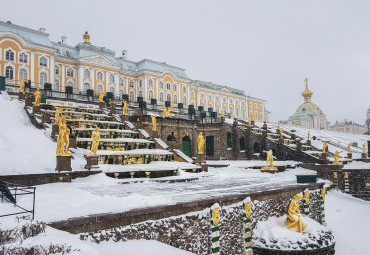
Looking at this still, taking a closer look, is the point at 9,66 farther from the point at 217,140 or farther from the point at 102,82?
the point at 217,140

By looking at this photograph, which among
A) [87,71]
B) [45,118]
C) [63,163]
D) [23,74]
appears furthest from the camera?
[87,71]

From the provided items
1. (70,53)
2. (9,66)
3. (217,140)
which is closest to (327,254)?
(217,140)

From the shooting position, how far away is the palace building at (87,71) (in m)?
44.8

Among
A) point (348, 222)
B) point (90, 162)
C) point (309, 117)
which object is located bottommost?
point (348, 222)

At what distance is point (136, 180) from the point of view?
1528 cm

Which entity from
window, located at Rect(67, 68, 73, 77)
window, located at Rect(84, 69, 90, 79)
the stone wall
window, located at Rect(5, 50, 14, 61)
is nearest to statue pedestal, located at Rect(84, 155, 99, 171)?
the stone wall

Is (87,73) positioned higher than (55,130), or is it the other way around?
(87,73)

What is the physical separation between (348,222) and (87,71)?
47822 mm

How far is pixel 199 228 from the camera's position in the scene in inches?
379

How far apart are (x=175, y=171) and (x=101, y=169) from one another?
4.73m

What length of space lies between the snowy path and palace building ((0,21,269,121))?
114 feet

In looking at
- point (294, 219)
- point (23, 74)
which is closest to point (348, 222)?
point (294, 219)

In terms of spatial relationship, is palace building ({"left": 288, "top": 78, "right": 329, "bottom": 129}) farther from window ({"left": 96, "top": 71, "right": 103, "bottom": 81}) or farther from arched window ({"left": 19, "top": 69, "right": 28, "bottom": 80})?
arched window ({"left": 19, "top": 69, "right": 28, "bottom": 80})

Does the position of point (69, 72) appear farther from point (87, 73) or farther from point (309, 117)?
point (309, 117)
